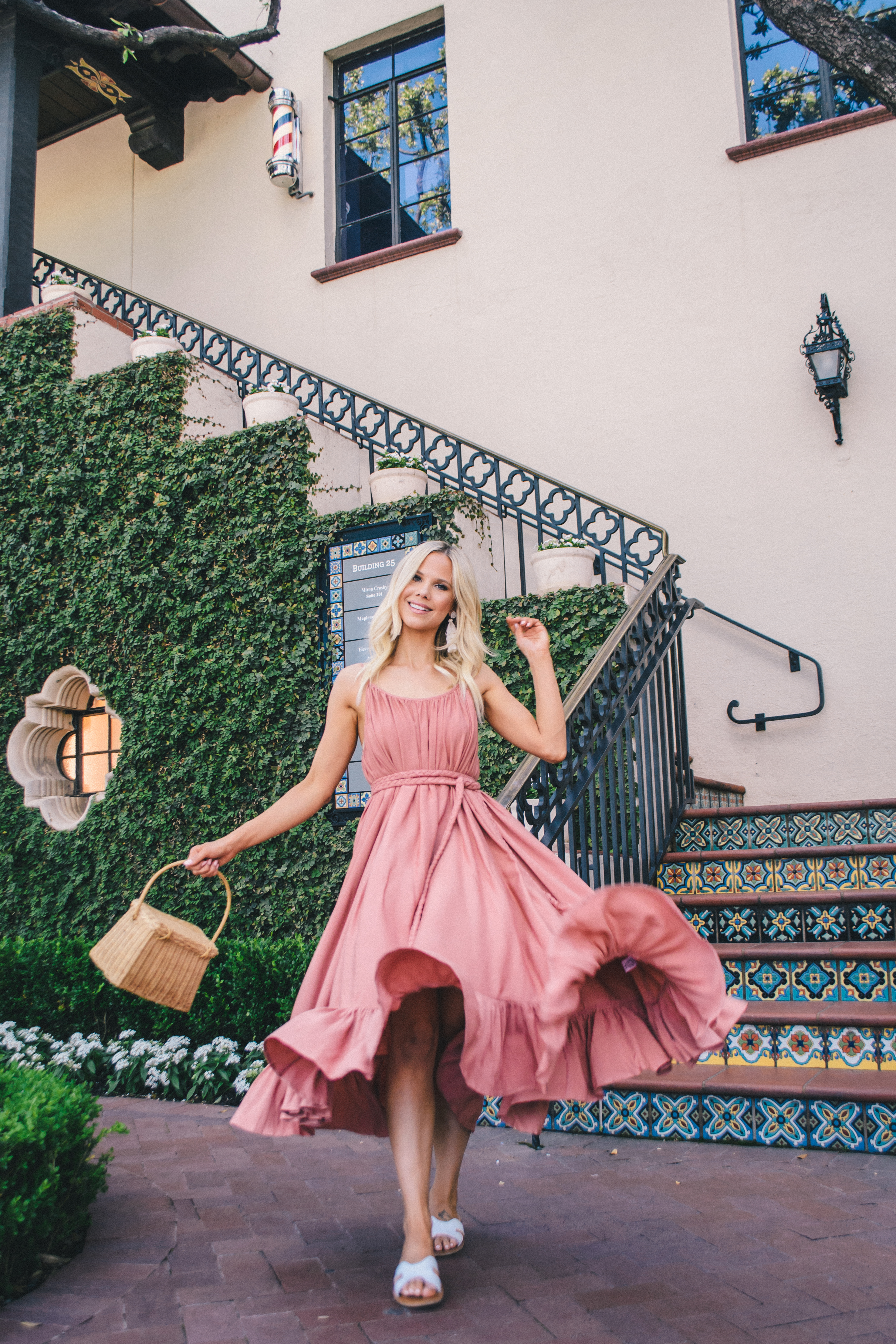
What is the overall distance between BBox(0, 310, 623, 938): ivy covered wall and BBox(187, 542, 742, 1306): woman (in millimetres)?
3583

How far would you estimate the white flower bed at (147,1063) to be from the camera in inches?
200

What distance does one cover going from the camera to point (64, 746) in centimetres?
825

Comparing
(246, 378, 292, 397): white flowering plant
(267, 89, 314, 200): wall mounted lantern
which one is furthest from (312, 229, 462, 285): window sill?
(246, 378, 292, 397): white flowering plant

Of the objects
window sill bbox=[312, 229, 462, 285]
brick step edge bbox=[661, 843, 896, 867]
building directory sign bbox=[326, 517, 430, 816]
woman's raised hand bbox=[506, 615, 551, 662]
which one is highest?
window sill bbox=[312, 229, 462, 285]

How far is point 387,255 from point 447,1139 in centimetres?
860

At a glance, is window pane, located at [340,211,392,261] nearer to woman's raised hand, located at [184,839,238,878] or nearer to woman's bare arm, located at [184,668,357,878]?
woman's bare arm, located at [184,668,357,878]

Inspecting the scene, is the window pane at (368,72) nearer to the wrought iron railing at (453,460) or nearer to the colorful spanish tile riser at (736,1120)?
the wrought iron railing at (453,460)

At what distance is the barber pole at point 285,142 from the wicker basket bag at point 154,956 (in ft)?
29.3

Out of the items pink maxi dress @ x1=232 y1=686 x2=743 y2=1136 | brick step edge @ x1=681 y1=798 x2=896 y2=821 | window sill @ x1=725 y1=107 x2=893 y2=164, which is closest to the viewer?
pink maxi dress @ x1=232 y1=686 x2=743 y2=1136

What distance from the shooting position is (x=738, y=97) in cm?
817

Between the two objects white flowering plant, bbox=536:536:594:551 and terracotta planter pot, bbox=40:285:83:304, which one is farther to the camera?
terracotta planter pot, bbox=40:285:83:304

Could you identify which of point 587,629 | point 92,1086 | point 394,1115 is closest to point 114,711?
point 92,1086

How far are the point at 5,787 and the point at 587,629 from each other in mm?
4553

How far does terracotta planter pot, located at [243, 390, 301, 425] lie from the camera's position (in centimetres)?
755
